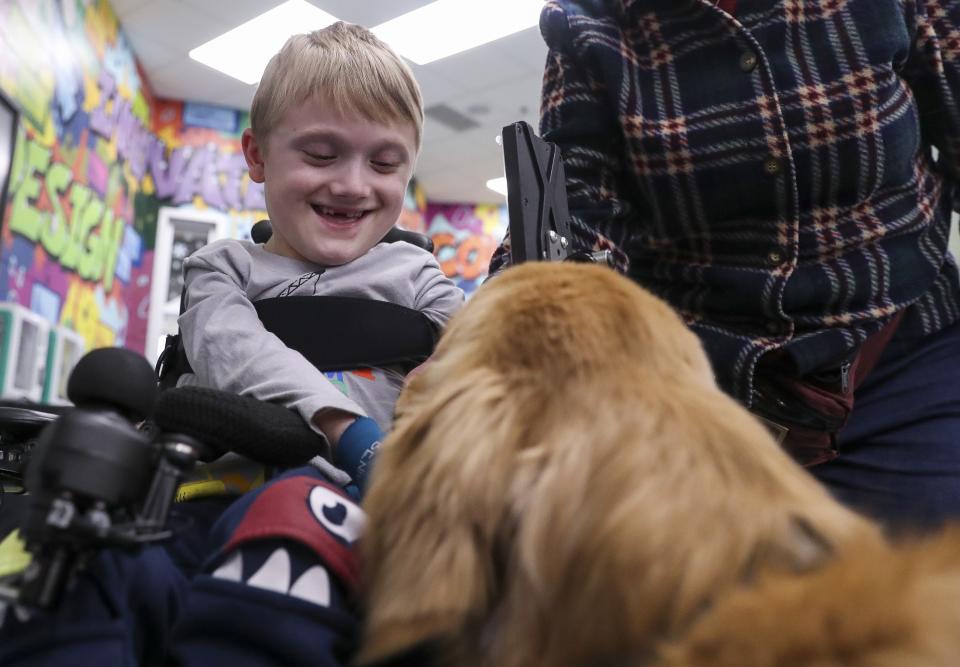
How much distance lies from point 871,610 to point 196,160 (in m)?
5.19

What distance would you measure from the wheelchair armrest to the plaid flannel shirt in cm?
40

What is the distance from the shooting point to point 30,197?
3.12 m

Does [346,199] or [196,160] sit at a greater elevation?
[196,160]

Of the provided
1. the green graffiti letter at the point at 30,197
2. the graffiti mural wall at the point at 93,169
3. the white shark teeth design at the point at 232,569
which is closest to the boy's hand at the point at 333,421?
the white shark teeth design at the point at 232,569

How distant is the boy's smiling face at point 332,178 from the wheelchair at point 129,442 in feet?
1.00

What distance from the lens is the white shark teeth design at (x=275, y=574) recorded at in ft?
1.68

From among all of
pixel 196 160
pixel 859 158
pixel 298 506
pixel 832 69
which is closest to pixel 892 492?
pixel 859 158

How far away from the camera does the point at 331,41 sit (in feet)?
3.67

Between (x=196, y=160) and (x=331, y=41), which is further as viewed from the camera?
(x=196, y=160)

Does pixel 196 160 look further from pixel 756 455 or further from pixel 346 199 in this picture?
pixel 756 455

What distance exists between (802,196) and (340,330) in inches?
24.7

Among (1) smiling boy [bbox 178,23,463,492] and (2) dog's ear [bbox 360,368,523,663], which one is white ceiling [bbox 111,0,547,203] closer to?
(1) smiling boy [bbox 178,23,463,492]

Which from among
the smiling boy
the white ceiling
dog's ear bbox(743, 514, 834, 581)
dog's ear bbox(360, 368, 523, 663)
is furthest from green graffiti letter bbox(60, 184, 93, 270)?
dog's ear bbox(743, 514, 834, 581)

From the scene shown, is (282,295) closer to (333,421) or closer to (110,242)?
(333,421)
